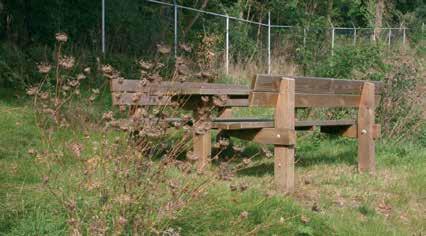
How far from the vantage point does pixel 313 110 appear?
37.4ft

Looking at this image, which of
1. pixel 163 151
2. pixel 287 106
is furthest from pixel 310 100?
pixel 163 151

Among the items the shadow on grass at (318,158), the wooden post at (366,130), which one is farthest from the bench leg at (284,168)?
the wooden post at (366,130)

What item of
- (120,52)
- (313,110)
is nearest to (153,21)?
(120,52)

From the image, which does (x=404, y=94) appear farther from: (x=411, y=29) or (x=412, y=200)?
(x=411, y=29)

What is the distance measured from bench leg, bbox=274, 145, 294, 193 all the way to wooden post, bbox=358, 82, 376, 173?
1796 mm

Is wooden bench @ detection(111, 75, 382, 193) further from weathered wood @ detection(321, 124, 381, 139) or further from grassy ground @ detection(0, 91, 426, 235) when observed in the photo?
grassy ground @ detection(0, 91, 426, 235)

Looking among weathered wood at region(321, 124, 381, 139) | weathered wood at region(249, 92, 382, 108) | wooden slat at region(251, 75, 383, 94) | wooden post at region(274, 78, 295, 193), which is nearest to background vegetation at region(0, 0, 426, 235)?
wooden post at region(274, 78, 295, 193)

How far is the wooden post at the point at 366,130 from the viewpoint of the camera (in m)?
8.18

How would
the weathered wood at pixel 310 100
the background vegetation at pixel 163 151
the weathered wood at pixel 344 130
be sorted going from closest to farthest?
the background vegetation at pixel 163 151 → the weathered wood at pixel 310 100 → the weathered wood at pixel 344 130

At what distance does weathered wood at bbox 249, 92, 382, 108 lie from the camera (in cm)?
647

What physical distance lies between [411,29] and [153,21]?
63.0 feet

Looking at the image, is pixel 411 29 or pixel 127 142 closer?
pixel 127 142

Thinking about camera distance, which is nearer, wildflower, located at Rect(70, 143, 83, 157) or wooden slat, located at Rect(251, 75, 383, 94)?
wildflower, located at Rect(70, 143, 83, 157)

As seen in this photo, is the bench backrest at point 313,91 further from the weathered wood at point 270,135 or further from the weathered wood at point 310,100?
the weathered wood at point 270,135
